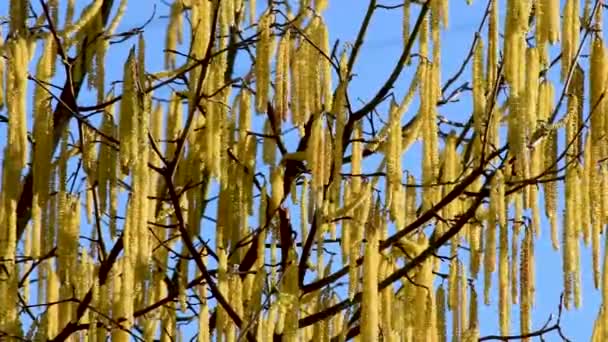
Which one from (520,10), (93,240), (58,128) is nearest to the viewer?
(520,10)

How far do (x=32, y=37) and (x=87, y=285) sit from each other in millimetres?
635

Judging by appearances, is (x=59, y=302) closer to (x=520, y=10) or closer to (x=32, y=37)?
(x=32, y=37)

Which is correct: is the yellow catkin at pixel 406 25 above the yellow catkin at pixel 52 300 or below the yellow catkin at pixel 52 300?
above

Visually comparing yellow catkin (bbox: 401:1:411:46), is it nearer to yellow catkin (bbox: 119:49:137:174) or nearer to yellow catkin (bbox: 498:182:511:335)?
yellow catkin (bbox: 498:182:511:335)

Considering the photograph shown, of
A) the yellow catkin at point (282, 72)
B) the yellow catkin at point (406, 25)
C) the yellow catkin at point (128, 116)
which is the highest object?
the yellow catkin at point (406, 25)

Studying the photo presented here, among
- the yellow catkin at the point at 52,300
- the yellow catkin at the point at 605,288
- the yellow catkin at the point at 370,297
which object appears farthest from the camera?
the yellow catkin at the point at 52,300

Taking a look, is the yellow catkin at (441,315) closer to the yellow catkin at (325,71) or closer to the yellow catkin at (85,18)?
the yellow catkin at (325,71)

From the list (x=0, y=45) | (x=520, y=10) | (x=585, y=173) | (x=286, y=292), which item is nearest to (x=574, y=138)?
(x=585, y=173)

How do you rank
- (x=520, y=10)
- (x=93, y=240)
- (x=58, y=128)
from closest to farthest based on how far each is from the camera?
(x=520, y=10)
(x=93, y=240)
(x=58, y=128)

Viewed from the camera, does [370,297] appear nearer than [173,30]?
Yes

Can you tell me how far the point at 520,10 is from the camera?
3.41 meters

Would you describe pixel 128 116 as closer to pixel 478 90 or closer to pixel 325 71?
pixel 325 71

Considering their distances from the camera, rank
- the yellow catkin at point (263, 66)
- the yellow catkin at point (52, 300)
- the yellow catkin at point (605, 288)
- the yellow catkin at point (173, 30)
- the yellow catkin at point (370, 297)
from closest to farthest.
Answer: the yellow catkin at point (370, 297) → the yellow catkin at point (605, 288) → the yellow catkin at point (52, 300) → the yellow catkin at point (263, 66) → the yellow catkin at point (173, 30)

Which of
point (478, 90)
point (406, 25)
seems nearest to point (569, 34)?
point (478, 90)
